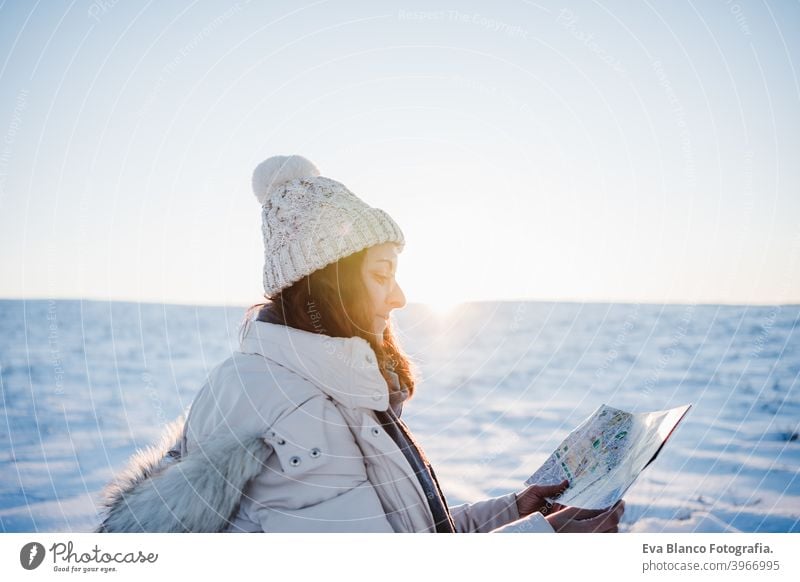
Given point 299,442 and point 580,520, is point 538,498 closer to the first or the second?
point 580,520

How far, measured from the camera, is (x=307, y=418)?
169 centimetres

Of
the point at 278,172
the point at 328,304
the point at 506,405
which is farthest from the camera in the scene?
the point at 506,405

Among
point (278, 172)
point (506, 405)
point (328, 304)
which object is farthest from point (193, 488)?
point (506, 405)

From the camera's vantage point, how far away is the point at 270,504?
170 cm

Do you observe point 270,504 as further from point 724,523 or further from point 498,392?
→ point 498,392

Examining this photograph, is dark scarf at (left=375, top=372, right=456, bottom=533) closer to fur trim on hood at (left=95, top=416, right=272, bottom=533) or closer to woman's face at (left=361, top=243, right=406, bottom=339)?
woman's face at (left=361, top=243, right=406, bottom=339)

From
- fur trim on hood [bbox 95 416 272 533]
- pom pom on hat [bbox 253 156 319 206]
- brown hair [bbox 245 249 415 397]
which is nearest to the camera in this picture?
fur trim on hood [bbox 95 416 272 533]

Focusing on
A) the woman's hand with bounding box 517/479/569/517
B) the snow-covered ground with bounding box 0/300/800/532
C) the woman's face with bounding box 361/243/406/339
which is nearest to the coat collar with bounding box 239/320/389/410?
the woman's face with bounding box 361/243/406/339

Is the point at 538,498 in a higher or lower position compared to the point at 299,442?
lower

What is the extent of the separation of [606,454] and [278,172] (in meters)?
1.08

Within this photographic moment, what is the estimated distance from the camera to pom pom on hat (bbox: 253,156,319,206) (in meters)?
1.99

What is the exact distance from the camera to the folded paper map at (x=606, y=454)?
1.75 meters
